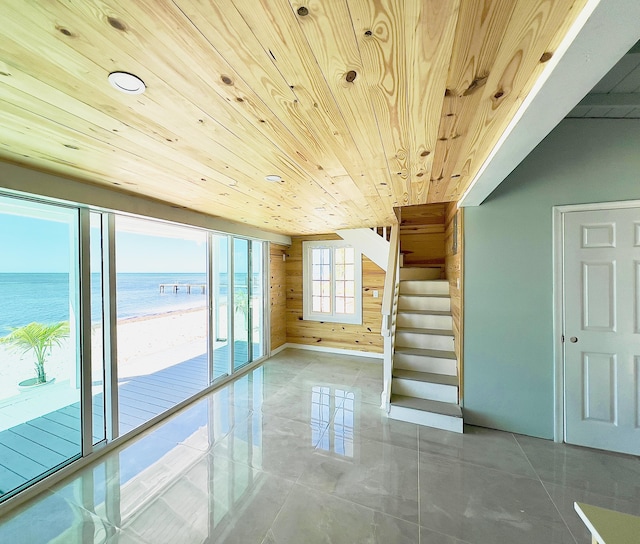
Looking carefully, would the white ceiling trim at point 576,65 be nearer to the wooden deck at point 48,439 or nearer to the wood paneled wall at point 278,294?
the wooden deck at point 48,439

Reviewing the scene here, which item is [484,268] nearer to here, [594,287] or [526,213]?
[526,213]

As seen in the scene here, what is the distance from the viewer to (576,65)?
83 cm

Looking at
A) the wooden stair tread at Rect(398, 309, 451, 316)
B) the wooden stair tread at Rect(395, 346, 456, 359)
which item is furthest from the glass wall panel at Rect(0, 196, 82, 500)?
the wooden stair tread at Rect(398, 309, 451, 316)

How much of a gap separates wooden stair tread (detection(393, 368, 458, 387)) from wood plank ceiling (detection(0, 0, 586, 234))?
7.25 ft

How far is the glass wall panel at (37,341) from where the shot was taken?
1839 mm

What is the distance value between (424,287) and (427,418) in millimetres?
1876

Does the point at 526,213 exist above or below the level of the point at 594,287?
above

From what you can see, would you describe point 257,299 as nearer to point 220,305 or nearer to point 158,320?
point 220,305

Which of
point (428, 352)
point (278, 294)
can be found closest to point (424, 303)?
point (428, 352)

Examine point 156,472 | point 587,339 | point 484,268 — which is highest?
point 484,268

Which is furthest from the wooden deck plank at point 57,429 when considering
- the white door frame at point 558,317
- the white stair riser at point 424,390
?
the white door frame at point 558,317

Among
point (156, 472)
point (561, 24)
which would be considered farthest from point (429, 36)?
point (156, 472)

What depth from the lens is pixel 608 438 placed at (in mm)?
2225

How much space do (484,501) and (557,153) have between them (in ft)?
9.55
